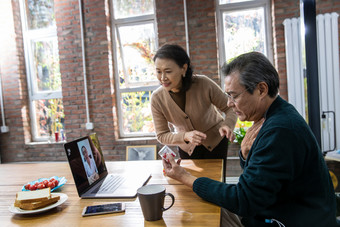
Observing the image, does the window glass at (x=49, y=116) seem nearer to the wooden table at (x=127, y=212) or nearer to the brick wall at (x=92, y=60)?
the brick wall at (x=92, y=60)

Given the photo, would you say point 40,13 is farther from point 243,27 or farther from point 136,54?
point 243,27

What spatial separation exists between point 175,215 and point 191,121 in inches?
42.4

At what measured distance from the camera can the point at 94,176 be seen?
4.49ft

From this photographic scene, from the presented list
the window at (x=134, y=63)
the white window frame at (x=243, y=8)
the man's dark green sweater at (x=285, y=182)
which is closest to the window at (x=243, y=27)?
the white window frame at (x=243, y=8)

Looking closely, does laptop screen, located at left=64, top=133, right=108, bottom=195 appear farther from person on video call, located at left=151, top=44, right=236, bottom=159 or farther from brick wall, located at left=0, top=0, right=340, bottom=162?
brick wall, located at left=0, top=0, right=340, bottom=162

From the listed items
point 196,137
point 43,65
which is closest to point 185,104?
point 196,137

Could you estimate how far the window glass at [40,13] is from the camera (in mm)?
4242

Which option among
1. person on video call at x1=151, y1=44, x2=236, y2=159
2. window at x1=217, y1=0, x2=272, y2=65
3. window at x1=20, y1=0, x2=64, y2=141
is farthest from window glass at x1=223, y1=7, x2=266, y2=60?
window at x1=20, y1=0, x2=64, y2=141

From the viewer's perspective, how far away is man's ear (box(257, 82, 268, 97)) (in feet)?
3.15

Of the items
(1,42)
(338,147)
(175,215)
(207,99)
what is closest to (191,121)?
(207,99)

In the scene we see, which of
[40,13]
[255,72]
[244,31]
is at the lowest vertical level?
[255,72]

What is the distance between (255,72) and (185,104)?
1.00m

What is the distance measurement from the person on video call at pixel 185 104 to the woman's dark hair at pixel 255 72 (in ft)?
2.73

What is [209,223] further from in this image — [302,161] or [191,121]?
[191,121]
